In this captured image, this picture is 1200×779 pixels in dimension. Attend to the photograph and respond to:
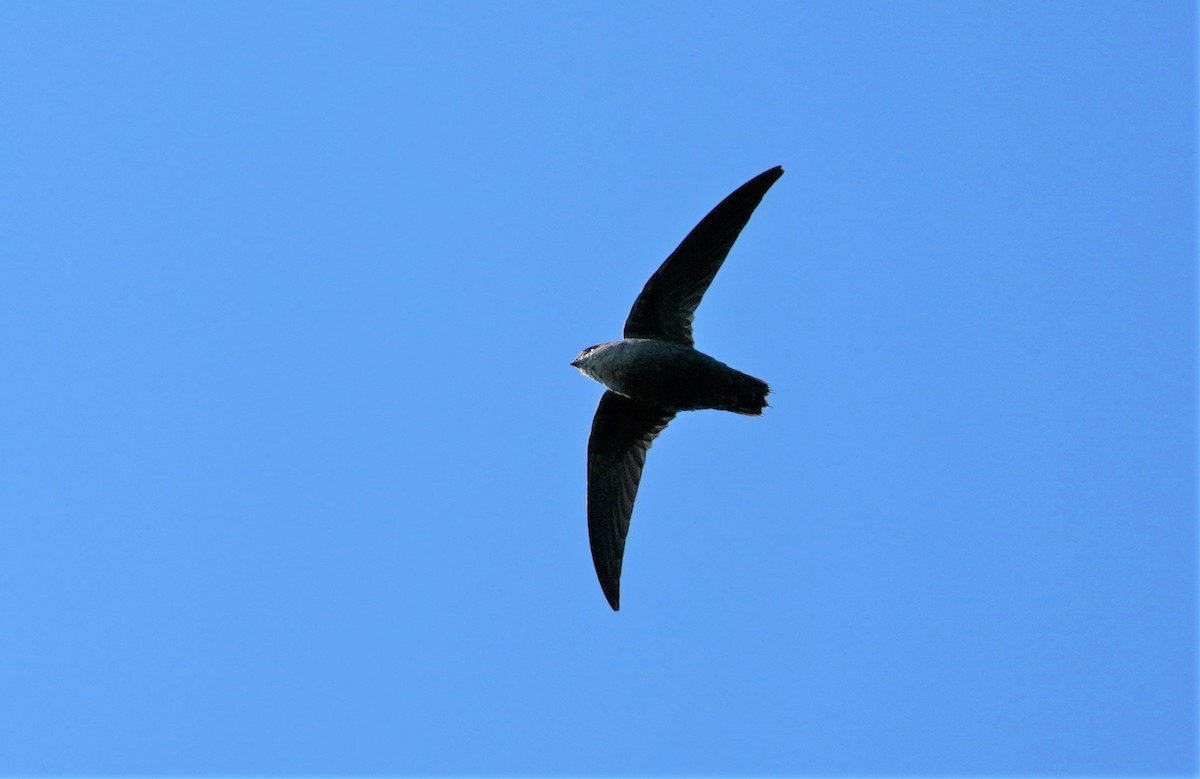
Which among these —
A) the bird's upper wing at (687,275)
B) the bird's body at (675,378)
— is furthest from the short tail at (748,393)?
the bird's upper wing at (687,275)

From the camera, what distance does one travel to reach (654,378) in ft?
57.1

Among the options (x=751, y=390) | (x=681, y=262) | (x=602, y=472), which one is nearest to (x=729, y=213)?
(x=681, y=262)

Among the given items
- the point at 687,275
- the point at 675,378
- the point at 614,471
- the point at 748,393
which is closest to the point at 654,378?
the point at 675,378

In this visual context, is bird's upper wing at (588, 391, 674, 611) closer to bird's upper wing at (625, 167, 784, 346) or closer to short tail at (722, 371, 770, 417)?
bird's upper wing at (625, 167, 784, 346)

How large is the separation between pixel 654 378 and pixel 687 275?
1331 mm

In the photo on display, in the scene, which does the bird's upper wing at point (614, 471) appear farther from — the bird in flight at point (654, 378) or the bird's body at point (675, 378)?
the bird's body at point (675, 378)

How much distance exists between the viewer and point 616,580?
61.3 ft

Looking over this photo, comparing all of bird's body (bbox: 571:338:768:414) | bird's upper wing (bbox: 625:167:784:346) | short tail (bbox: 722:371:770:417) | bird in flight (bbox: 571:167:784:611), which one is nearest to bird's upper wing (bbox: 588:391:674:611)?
bird in flight (bbox: 571:167:784:611)

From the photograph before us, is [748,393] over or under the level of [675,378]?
under

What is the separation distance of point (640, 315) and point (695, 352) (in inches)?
39.9

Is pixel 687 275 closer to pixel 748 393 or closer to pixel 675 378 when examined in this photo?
pixel 675 378

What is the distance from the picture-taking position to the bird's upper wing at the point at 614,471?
61.5ft

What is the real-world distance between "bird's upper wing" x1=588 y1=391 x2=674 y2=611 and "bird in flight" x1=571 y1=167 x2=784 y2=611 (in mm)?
12

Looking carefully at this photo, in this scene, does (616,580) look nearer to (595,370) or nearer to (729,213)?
(595,370)
